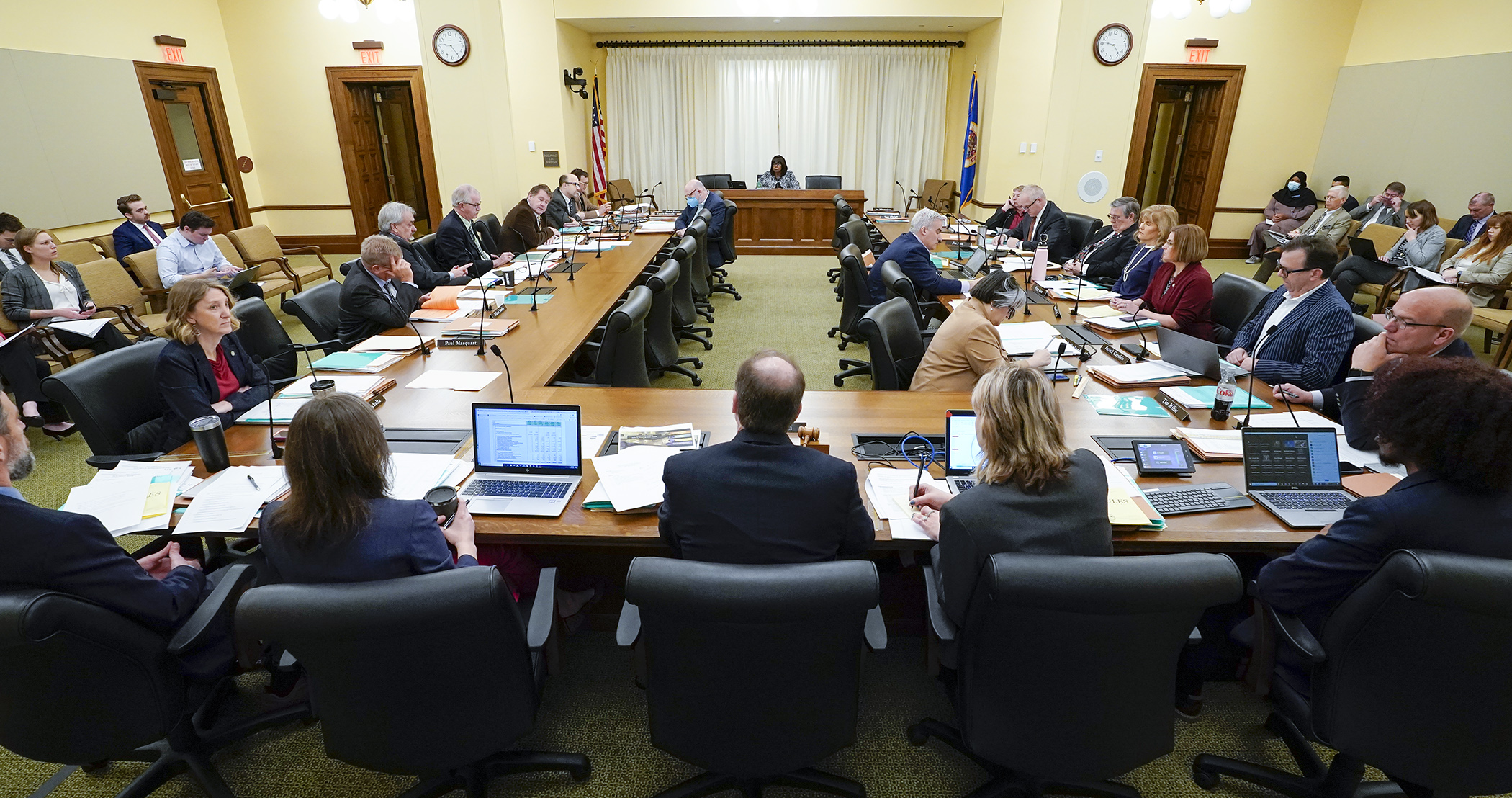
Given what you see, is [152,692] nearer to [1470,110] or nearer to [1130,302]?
[1130,302]

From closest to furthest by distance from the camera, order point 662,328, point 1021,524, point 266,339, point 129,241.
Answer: point 1021,524 → point 266,339 → point 662,328 → point 129,241

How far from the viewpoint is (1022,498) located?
1586 millimetres

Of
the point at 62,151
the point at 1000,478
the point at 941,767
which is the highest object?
the point at 62,151

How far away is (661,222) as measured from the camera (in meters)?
7.84

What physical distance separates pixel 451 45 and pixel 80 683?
7377 mm

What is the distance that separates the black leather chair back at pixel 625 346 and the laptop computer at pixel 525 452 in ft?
3.44

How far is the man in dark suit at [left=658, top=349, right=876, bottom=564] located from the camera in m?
1.64

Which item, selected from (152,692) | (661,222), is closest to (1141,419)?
(152,692)

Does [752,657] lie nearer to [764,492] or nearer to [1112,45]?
[764,492]

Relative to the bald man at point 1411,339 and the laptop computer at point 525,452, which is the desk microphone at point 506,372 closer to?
the laptop computer at point 525,452

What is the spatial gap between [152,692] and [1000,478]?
6.44ft

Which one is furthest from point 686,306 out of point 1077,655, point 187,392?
point 1077,655

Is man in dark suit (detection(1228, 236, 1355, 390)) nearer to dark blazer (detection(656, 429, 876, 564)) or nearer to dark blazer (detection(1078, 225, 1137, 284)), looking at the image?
dark blazer (detection(1078, 225, 1137, 284))

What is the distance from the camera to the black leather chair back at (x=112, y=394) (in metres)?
2.46
